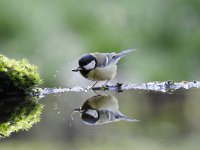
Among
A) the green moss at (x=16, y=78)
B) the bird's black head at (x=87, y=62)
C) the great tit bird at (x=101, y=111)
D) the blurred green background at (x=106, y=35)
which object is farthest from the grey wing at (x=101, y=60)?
the blurred green background at (x=106, y=35)

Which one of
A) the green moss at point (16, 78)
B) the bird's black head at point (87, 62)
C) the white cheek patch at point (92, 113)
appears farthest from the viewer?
the bird's black head at point (87, 62)

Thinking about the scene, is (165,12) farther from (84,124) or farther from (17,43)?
(84,124)

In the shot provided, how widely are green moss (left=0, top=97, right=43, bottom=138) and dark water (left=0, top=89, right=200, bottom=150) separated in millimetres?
24

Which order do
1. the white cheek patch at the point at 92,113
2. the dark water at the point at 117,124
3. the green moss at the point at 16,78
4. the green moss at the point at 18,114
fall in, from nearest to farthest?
the dark water at the point at 117,124, the green moss at the point at 18,114, the white cheek patch at the point at 92,113, the green moss at the point at 16,78

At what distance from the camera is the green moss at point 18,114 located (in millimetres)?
3029

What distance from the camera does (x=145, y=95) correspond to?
3729 millimetres

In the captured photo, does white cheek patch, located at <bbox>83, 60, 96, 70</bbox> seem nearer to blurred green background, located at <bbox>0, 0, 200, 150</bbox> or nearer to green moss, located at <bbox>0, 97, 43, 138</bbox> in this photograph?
green moss, located at <bbox>0, 97, 43, 138</bbox>

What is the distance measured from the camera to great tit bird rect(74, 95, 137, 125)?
304cm

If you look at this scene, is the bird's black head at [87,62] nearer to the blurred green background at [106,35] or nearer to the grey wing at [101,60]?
the grey wing at [101,60]

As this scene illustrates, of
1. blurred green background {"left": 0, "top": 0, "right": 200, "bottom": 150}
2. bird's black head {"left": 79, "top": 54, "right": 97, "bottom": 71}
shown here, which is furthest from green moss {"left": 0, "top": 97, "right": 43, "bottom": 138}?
blurred green background {"left": 0, "top": 0, "right": 200, "bottom": 150}

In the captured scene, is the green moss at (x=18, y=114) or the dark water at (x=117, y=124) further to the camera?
the green moss at (x=18, y=114)

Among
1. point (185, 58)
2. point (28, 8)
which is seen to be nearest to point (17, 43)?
point (28, 8)

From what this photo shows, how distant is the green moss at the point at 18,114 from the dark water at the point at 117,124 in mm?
24

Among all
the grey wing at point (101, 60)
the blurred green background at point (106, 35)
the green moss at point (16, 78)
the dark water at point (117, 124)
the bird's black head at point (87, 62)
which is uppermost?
the blurred green background at point (106, 35)
